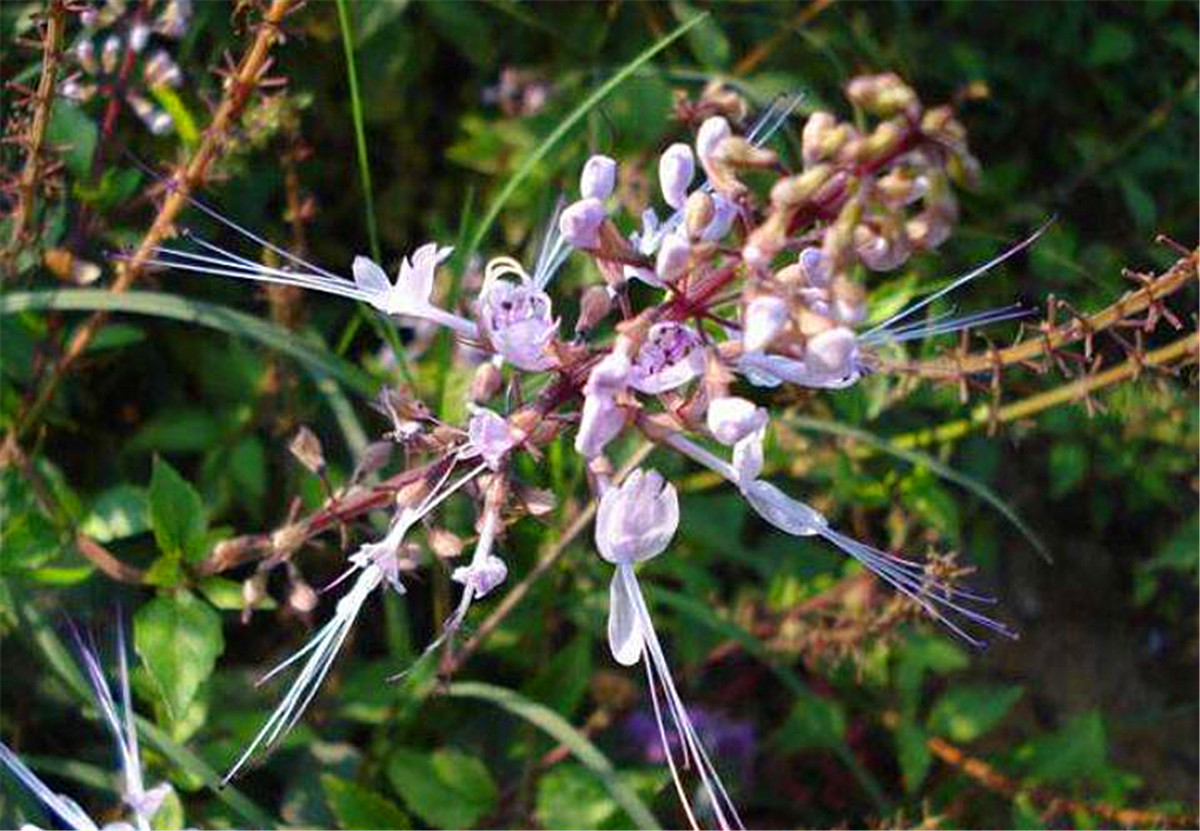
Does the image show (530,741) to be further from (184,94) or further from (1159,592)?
(1159,592)

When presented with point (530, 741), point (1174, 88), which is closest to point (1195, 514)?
point (1174, 88)

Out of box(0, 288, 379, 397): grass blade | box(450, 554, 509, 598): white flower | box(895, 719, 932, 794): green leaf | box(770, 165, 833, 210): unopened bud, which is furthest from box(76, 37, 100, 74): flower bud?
box(895, 719, 932, 794): green leaf

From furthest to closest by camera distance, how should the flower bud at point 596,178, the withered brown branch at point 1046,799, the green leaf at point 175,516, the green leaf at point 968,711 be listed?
the green leaf at point 968,711 < the withered brown branch at point 1046,799 < the green leaf at point 175,516 < the flower bud at point 596,178

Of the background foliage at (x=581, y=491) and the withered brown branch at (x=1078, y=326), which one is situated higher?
the withered brown branch at (x=1078, y=326)

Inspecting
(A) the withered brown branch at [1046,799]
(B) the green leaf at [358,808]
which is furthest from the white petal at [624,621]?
(A) the withered brown branch at [1046,799]

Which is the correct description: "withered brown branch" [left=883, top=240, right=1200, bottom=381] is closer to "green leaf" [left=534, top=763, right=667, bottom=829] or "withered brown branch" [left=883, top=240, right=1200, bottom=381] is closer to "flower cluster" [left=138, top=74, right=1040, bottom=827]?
"flower cluster" [left=138, top=74, right=1040, bottom=827]

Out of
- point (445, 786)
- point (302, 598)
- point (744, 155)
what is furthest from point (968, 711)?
point (744, 155)

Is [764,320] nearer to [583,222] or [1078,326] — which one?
[583,222]

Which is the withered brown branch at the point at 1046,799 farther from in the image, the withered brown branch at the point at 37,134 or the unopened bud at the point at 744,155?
the withered brown branch at the point at 37,134

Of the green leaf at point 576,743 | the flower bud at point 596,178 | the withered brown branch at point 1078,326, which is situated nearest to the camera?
the flower bud at point 596,178
